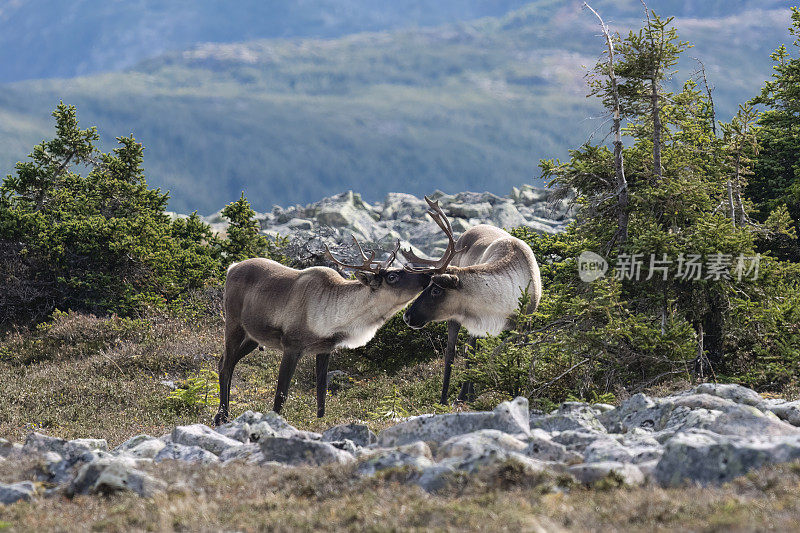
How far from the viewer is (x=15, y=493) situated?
5.35 meters

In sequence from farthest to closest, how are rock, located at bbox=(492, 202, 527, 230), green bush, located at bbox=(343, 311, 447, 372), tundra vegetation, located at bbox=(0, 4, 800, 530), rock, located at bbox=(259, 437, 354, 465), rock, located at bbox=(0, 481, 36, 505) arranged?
rock, located at bbox=(492, 202, 527, 230), green bush, located at bbox=(343, 311, 447, 372), rock, located at bbox=(259, 437, 354, 465), rock, located at bbox=(0, 481, 36, 505), tundra vegetation, located at bbox=(0, 4, 800, 530)

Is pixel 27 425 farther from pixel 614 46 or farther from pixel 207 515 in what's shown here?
pixel 614 46

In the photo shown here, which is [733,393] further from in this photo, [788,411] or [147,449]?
[147,449]

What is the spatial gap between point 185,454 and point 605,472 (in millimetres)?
3671

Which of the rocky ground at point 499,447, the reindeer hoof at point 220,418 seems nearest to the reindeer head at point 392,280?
the reindeer hoof at point 220,418

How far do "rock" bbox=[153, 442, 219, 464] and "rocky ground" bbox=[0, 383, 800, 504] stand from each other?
0.04ft

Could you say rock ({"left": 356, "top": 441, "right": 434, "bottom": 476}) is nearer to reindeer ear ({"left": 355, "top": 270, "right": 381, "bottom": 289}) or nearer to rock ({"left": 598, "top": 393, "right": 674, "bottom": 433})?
rock ({"left": 598, "top": 393, "right": 674, "bottom": 433})

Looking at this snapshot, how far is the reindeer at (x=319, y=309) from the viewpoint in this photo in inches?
413

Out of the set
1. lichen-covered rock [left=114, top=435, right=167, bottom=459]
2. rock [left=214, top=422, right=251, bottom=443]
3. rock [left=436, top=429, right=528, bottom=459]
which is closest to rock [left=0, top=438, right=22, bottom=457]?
lichen-covered rock [left=114, top=435, right=167, bottom=459]

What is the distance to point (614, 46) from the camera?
11.6 metres

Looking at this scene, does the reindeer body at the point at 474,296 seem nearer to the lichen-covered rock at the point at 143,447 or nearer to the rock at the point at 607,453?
the lichen-covered rock at the point at 143,447

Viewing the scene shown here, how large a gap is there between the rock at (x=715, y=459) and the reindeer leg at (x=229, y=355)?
746 cm

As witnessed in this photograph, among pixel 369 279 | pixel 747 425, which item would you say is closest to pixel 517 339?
pixel 369 279

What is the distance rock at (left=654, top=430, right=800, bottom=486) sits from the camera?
4.77 metres
